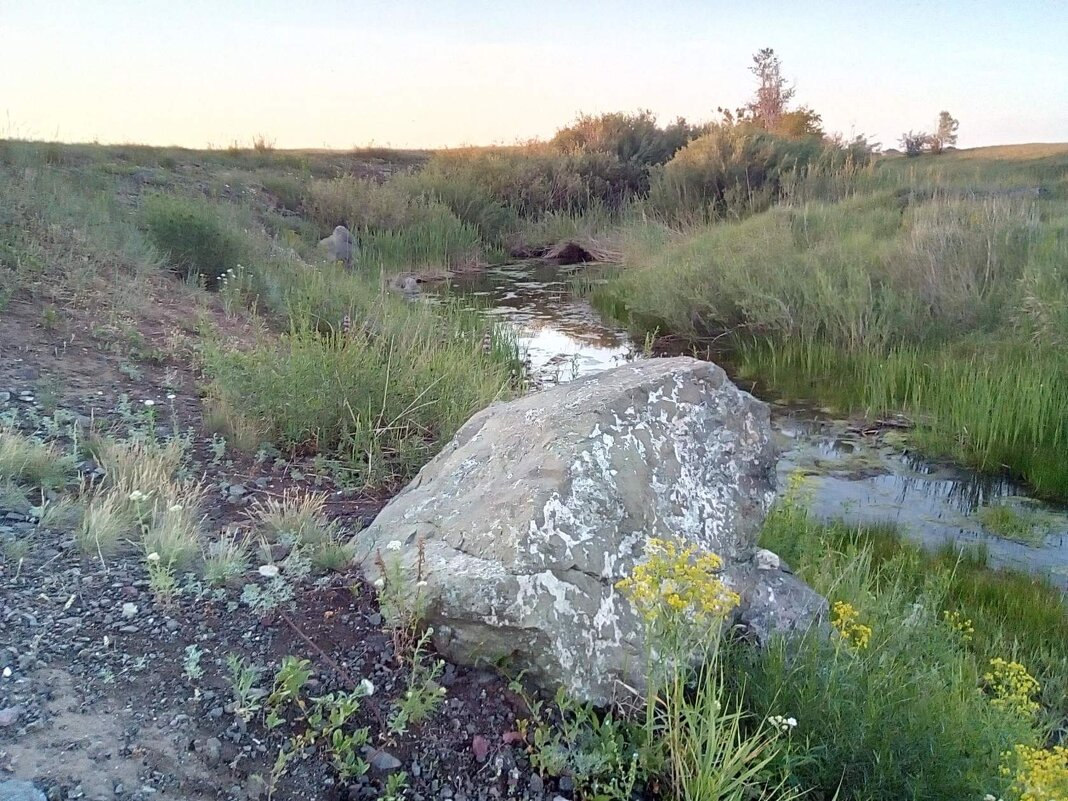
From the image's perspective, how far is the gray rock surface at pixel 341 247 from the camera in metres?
14.8

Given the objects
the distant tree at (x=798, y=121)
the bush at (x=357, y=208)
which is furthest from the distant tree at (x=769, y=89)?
the bush at (x=357, y=208)

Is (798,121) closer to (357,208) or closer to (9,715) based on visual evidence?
(357,208)

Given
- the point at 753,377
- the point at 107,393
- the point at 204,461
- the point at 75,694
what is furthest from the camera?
the point at 753,377

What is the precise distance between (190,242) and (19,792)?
8.49 meters

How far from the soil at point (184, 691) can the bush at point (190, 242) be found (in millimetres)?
6667

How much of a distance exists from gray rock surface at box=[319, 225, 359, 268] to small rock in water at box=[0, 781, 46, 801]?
43.5 ft

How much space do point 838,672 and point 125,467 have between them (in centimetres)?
282

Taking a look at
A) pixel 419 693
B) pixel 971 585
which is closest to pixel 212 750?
pixel 419 693

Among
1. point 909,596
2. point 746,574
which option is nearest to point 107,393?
point 746,574

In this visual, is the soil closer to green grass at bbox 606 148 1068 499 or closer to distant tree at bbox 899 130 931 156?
green grass at bbox 606 148 1068 499

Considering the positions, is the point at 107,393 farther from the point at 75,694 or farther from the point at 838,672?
the point at 838,672

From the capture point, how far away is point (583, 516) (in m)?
2.71

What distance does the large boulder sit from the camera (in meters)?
2.53

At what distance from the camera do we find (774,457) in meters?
3.52
